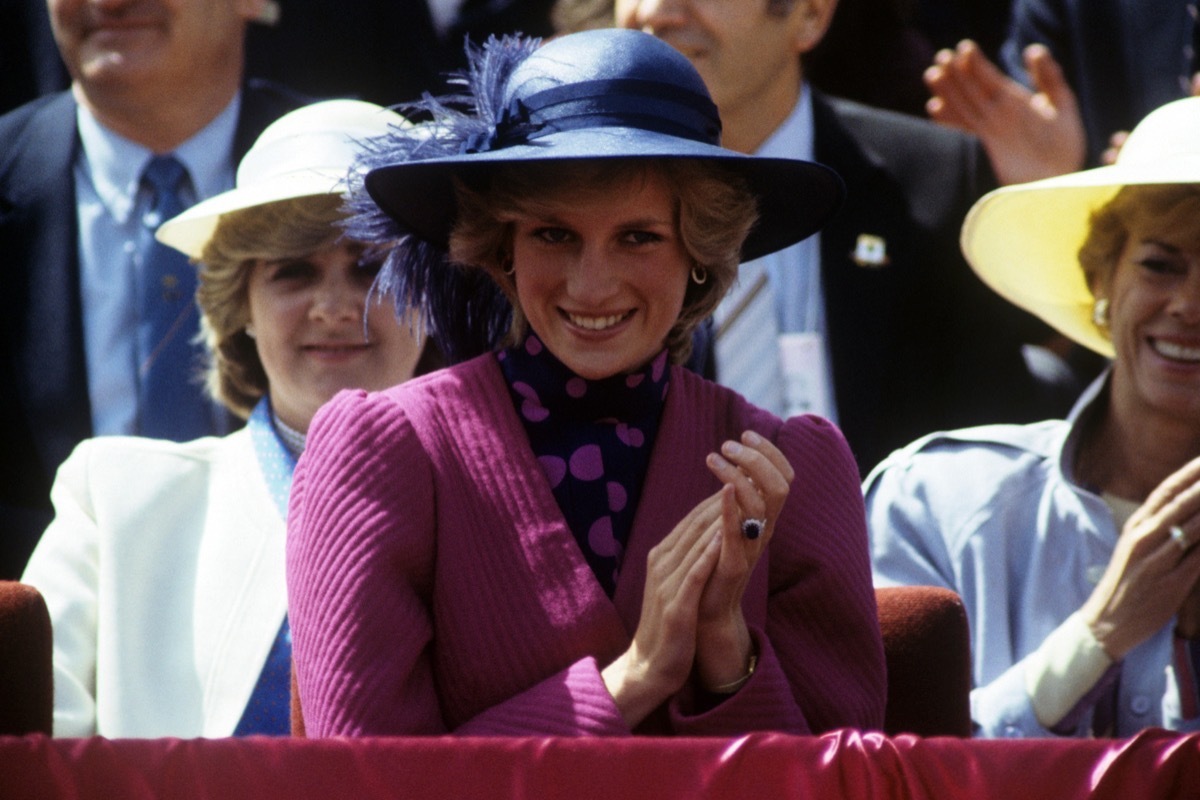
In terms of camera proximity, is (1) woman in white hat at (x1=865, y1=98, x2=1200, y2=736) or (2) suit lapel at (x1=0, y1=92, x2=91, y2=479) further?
(2) suit lapel at (x1=0, y1=92, x2=91, y2=479)

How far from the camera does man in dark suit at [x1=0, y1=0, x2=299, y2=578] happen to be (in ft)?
10.7

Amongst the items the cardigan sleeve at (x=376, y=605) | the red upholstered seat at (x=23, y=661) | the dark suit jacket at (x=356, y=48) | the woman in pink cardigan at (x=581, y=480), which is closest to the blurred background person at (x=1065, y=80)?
the dark suit jacket at (x=356, y=48)

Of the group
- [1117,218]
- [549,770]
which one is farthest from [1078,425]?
[549,770]

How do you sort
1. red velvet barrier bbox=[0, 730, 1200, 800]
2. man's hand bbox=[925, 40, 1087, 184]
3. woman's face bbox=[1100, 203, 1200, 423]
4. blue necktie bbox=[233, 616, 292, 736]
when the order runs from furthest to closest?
man's hand bbox=[925, 40, 1087, 184], woman's face bbox=[1100, 203, 1200, 423], blue necktie bbox=[233, 616, 292, 736], red velvet barrier bbox=[0, 730, 1200, 800]

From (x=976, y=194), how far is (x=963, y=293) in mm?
204

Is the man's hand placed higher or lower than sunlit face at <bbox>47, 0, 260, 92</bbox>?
lower

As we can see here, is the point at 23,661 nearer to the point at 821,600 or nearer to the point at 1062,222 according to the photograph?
the point at 821,600

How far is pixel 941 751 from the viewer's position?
1.58 metres

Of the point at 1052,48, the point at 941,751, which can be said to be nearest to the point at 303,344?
the point at 941,751

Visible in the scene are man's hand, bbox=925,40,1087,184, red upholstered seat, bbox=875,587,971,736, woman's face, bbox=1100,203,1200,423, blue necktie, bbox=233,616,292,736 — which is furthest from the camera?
man's hand, bbox=925,40,1087,184

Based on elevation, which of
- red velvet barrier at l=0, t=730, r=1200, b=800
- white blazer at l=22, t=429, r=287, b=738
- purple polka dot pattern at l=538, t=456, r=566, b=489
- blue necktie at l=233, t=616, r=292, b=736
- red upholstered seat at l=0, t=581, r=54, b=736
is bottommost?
blue necktie at l=233, t=616, r=292, b=736

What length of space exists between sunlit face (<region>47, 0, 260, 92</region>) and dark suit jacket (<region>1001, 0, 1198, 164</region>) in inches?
66.7

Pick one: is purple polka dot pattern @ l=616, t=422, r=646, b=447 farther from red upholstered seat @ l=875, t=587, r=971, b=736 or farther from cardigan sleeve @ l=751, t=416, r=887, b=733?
red upholstered seat @ l=875, t=587, r=971, b=736

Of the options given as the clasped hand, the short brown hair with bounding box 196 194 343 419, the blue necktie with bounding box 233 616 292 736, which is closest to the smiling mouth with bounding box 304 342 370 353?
the short brown hair with bounding box 196 194 343 419
